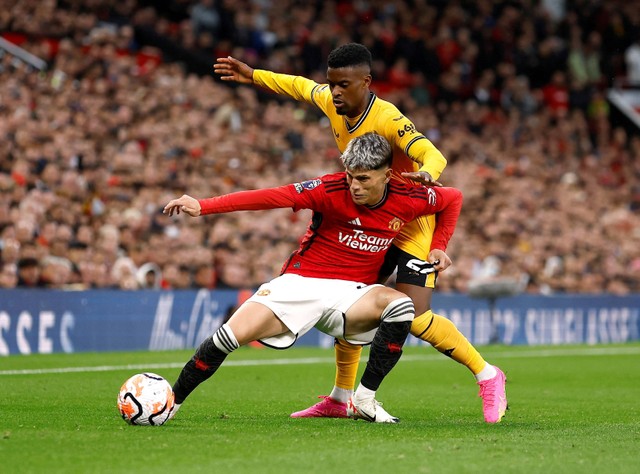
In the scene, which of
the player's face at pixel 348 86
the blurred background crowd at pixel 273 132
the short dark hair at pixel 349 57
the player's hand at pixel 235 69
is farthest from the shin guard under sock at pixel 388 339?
the blurred background crowd at pixel 273 132

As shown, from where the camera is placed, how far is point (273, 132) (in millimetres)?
22047

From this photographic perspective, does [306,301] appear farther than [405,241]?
No

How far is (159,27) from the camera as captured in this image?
2273 cm

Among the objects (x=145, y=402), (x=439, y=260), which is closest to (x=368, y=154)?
(x=439, y=260)

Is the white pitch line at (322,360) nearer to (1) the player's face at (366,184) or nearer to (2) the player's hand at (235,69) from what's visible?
(2) the player's hand at (235,69)

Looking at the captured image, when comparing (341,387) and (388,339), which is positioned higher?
(388,339)

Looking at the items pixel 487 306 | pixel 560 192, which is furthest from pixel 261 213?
pixel 560 192

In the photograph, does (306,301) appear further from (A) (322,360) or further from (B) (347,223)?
(A) (322,360)

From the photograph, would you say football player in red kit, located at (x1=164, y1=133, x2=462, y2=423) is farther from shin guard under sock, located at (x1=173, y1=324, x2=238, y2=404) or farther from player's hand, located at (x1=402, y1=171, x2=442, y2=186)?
player's hand, located at (x1=402, y1=171, x2=442, y2=186)

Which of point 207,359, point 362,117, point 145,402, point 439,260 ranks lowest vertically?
point 145,402

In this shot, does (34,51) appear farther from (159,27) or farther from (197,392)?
(197,392)

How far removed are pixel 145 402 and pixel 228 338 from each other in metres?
0.62

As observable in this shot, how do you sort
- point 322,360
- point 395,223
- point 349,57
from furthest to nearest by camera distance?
point 322,360
point 349,57
point 395,223

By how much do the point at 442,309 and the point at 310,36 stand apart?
25.0 ft
